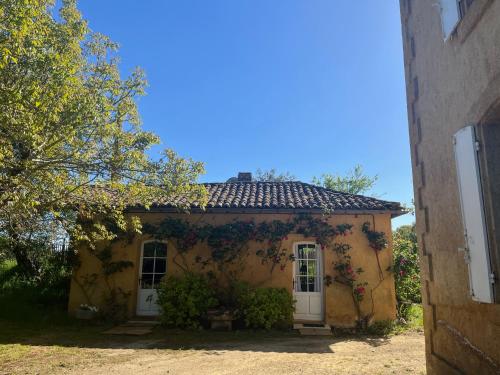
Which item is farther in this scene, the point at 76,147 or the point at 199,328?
the point at 199,328

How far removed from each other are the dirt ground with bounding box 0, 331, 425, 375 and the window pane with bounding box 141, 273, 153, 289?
2.60 m

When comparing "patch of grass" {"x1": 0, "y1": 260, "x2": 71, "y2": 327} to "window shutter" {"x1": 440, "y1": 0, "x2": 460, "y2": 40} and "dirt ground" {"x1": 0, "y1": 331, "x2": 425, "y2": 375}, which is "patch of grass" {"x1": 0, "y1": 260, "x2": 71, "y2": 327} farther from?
"window shutter" {"x1": 440, "y1": 0, "x2": 460, "y2": 40}

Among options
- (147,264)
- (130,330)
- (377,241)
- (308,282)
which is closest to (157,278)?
(147,264)

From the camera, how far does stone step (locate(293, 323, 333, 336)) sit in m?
9.49

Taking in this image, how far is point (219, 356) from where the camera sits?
7.14 metres

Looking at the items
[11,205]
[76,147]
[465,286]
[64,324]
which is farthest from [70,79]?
[64,324]

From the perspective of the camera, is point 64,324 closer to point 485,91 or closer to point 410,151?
point 410,151

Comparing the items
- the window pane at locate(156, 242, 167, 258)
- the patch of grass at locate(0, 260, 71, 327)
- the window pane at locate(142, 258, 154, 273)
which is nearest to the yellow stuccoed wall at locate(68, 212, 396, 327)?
the window pane at locate(142, 258, 154, 273)

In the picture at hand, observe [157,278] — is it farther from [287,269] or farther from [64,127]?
[64,127]

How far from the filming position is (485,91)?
3.45m

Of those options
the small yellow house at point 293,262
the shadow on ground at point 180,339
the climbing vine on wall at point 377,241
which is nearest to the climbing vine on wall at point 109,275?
the small yellow house at point 293,262

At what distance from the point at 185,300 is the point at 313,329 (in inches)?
135

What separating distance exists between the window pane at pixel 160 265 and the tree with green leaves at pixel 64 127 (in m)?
2.87

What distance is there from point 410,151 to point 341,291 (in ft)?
20.3
